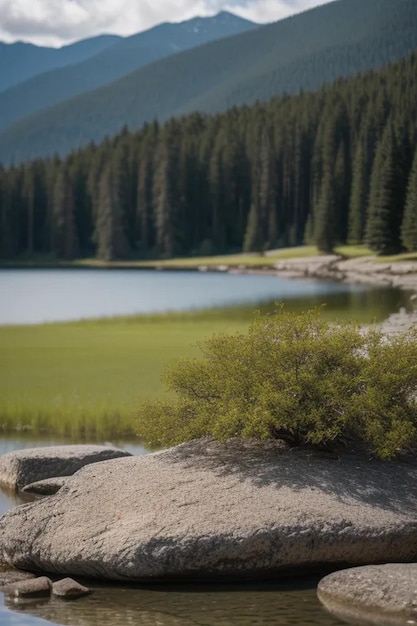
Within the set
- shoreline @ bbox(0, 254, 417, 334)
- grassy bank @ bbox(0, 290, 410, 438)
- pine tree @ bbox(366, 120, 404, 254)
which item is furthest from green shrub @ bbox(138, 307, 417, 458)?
pine tree @ bbox(366, 120, 404, 254)

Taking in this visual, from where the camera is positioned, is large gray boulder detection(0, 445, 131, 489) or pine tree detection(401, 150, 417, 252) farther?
pine tree detection(401, 150, 417, 252)

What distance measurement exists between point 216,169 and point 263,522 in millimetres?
130982

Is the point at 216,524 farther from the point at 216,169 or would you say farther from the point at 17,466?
the point at 216,169

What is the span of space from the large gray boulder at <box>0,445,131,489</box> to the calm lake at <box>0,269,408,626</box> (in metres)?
0.48

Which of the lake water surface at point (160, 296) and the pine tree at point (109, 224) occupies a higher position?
the pine tree at point (109, 224)

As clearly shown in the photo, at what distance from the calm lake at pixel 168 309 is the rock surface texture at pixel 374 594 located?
180 millimetres

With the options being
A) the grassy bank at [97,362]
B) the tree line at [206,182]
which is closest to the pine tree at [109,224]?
the tree line at [206,182]

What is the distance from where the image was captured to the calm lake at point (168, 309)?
10.6 meters

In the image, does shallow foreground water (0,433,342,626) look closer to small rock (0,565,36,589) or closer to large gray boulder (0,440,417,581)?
large gray boulder (0,440,417,581)

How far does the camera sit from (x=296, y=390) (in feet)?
42.6

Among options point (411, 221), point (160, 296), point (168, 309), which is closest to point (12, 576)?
point (168, 309)

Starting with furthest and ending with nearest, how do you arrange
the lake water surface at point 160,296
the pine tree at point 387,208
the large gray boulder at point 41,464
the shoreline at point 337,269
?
the pine tree at point 387,208
the shoreline at point 337,269
the lake water surface at point 160,296
the large gray boulder at point 41,464

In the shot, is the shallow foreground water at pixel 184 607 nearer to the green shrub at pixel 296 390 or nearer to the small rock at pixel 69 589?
the small rock at pixel 69 589

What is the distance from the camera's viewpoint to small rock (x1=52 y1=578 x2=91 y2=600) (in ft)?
37.0
